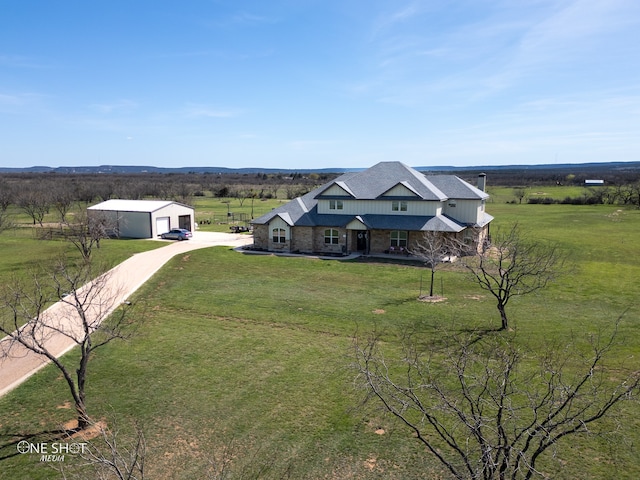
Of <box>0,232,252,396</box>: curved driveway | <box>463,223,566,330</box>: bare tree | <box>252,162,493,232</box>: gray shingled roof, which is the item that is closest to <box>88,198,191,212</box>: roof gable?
<box>0,232,252,396</box>: curved driveway

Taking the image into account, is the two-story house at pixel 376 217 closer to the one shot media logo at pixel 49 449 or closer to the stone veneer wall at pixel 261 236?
the stone veneer wall at pixel 261 236

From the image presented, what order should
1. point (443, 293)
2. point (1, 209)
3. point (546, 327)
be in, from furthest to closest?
point (1, 209), point (443, 293), point (546, 327)

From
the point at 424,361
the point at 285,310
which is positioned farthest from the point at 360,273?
the point at 424,361

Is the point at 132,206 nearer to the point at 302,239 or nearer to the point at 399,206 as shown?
the point at 302,239

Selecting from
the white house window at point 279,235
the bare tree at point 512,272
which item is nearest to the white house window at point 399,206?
the bare tree at point 512,272

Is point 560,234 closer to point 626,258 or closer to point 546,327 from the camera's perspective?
point 626,258
